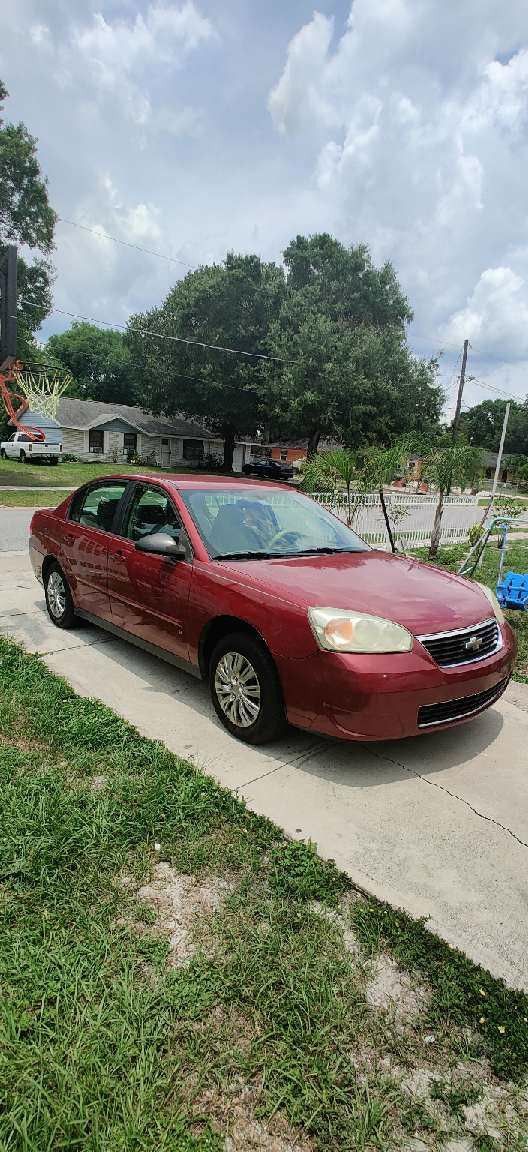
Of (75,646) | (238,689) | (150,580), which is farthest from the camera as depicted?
(75,646)

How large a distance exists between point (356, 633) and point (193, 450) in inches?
1725

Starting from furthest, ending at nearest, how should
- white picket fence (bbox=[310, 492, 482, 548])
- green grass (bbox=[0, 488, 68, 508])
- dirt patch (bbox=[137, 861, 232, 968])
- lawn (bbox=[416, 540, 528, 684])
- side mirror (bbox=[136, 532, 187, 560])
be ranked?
1. green grass (bbox=[0, 488, 68, 508])
2. white picket fence (bbox=[310, 492, 482, 548])
3. lawn (bbox=[416, 540, 528, 684])
4. side mirror (bbox=[136, 532, 187, 560])
5. dirt patch (bbox=[137, 861, 232, 968])

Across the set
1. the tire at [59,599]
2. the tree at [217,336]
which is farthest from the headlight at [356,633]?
the tree at [217,336]

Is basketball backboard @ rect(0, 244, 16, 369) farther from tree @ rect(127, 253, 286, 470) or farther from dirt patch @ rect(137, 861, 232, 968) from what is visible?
dirt patch @ rect(137, 861, 232, 968)

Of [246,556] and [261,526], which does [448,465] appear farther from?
[246,556]

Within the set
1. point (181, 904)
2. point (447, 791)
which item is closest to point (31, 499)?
point (447, 791)

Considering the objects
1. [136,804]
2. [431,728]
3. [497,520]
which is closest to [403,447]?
[497,520]

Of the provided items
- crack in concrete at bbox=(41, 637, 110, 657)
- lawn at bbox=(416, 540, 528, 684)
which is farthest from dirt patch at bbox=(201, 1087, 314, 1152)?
lawn at bbox=(416, 540, 528, 684)

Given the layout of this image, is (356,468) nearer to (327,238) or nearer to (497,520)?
(497,520)

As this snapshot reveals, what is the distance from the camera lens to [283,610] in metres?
2.98

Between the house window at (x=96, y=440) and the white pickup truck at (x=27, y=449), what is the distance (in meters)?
7.06

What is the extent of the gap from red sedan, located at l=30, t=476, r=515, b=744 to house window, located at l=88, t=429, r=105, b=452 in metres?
38.2

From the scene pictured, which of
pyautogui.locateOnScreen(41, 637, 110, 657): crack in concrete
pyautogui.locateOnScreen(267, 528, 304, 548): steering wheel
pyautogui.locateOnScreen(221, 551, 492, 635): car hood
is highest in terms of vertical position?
pyautogui.locateOnScreen(267, 528, 304, 548): steering wheel

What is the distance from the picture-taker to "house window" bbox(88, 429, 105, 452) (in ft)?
132
